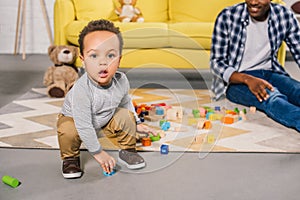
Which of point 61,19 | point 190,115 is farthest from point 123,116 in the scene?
point 61,19

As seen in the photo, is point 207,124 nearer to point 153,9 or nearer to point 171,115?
point 171,115

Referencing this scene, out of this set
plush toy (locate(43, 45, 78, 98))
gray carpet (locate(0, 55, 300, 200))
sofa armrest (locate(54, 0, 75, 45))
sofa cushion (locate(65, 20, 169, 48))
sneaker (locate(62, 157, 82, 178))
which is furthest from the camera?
sofa armrest (locate(54, 0, 75, 45))

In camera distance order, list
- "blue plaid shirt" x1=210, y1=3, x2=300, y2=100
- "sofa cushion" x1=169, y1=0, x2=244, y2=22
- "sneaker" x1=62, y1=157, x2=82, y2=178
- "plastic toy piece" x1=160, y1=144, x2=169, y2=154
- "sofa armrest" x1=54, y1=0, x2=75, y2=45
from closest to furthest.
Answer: "sneaker" x1=62, y1=157, x2=82, y2=178, "plastic toy piece" x1=160, y1=144, x2=169, y2=154, "blue plaid shirt" x1=210, y1=3, x2=300, y2=100, "sofa armrest" x1=54, y1=0, x2=75, y2=45, "sofa cushion" x1=169, y1=0, x2=244, y2=22

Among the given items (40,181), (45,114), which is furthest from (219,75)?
(40,181)

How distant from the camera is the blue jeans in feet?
6.66

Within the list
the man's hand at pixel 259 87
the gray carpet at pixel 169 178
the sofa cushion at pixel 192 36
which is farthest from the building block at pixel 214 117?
the sofa cushion at pixel 192 36

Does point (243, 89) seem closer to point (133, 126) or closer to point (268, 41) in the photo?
point (268, 41)

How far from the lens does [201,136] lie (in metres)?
1.94

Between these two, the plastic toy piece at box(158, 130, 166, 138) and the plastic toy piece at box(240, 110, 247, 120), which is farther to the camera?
the plastic toy piece at box(240, 110, 247, 120)

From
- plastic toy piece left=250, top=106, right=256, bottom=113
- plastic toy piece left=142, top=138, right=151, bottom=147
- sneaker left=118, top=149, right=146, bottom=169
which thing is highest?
sneaker left=118, top=149, right=146, bottom=169

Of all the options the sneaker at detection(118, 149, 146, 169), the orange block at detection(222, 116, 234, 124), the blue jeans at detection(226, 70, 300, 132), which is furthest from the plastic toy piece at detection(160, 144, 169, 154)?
the blue jeans at detection(226, 70, 300, 132)

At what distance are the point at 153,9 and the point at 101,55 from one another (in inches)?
77.6

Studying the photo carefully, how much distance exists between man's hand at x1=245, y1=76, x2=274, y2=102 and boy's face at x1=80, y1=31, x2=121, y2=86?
943 millimetres

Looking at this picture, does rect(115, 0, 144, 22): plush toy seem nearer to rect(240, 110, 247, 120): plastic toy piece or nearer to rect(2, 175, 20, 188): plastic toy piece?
rect(240, 110, 247, 120): plastic toy piece
